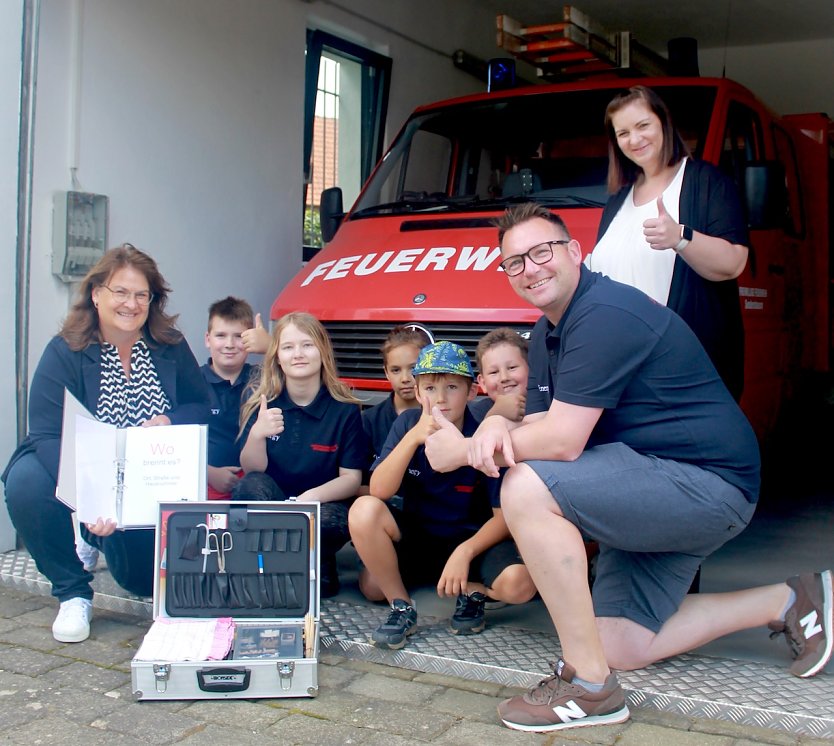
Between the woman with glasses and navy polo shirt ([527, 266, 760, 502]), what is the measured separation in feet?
5.30

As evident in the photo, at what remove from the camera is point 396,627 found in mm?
3564

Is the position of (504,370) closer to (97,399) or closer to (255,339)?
(255,339)

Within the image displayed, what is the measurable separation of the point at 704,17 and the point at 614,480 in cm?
721

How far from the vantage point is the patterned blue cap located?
3676 millimetres

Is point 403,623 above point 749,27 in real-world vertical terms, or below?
below

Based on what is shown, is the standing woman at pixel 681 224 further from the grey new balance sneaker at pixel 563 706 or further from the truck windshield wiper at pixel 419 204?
the truck windshield wiper at pixel 419 204

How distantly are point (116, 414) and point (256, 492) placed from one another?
594 millimetres

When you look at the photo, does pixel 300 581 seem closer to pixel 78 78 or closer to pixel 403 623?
pixel 403 623

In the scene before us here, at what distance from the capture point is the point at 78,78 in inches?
197

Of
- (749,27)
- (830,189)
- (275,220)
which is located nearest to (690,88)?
(830,189)

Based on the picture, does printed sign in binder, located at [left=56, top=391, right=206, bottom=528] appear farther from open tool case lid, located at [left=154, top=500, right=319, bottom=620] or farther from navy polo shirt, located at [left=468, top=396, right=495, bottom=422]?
navy polo shirt, located at [left=468, top=396, right=495, bottom=422]

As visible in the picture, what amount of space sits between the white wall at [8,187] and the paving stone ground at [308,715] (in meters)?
1.43

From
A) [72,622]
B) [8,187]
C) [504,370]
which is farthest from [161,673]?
[8,187]

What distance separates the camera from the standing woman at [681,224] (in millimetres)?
3709
